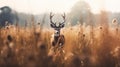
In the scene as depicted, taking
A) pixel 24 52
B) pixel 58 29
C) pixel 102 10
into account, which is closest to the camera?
pixel 24 52

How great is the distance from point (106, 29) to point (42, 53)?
70 centimetres

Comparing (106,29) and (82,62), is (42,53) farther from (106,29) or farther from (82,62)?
(106,29)

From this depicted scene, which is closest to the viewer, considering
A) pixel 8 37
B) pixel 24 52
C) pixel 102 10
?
pixel 24 52

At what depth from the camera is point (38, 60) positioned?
291 centimetres

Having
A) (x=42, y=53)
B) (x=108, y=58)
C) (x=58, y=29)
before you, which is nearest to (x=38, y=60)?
(x=42, y=53)

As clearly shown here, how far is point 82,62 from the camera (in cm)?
311

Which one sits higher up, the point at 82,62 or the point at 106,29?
the point at 106,29

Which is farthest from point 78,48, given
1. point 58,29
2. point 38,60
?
point 58,29

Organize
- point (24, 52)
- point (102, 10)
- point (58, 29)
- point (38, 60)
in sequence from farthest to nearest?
point (58, 29) < point (102, 10) < point (24, 52) < point (38, 60)

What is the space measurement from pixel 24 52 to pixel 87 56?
48 cm

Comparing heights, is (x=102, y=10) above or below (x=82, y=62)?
above

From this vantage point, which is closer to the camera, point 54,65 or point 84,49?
point 54,65

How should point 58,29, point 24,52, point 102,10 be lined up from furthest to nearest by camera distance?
1. point 58,29
2. point 102,10
3. point 24,52

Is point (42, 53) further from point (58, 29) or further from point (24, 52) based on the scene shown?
point (58, 29)
